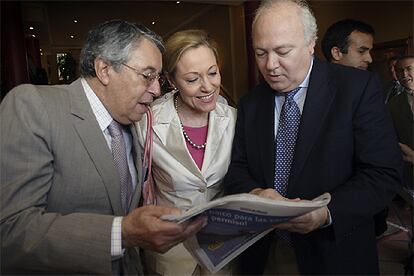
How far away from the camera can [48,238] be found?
1180mm

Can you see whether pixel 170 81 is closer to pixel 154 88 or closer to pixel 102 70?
pixel 154 88

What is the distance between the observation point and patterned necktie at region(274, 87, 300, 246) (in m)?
1.63

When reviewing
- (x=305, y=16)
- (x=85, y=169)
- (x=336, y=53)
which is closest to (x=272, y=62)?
(x=305, y=16)

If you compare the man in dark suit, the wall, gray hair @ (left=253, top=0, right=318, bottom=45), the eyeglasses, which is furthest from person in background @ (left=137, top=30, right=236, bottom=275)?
the wall

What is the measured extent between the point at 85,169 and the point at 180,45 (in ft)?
2.77

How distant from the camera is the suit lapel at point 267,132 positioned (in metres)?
1.64

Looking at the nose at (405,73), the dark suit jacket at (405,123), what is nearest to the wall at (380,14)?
the nose at (405,73)

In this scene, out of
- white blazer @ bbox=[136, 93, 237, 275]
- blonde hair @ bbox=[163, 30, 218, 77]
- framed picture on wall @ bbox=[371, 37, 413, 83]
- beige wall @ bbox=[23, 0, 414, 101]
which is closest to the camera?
white blazer @ bbox=[136, 93, 237, 275]

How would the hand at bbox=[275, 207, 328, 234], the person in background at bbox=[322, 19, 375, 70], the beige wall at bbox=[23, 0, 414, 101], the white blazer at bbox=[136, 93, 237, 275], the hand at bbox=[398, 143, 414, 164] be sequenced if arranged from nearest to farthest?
the hand at bbox=[275, 207, 328, 234]
the white blazer at bbox=[136, 93, 237, 275]
the hand at bbox=[398, 143, 414, 164]
the person in background at bbox=[322, 19, 375, 70]
the beige wall at bbox=[23, 0, 414, 101]

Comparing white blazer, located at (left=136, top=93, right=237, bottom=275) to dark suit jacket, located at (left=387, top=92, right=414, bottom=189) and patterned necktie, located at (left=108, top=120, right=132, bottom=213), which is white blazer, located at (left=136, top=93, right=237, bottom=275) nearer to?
patterned necktie, located at (left=108, top=120, right=132, bottom=213)

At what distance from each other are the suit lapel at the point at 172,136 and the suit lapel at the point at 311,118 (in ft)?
1.53

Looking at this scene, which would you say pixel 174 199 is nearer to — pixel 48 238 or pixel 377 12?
pixel 48 238

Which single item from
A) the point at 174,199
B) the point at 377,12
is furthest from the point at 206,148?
the point at 377,12

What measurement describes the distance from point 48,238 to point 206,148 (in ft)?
2.86
